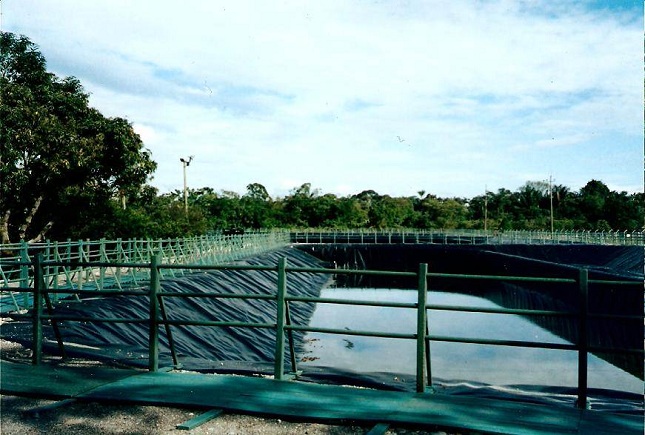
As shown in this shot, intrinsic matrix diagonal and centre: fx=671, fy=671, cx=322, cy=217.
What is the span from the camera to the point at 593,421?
5254 millimetres

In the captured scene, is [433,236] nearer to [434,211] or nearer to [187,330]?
[434,211]

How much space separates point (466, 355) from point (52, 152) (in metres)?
16.6

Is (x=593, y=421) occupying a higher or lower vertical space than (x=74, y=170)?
lower

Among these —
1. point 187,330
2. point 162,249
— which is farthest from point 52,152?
point 187,330

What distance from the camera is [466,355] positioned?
690 inches

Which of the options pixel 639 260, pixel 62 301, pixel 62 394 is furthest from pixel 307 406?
pixel 639 260

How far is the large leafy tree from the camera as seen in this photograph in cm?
2342

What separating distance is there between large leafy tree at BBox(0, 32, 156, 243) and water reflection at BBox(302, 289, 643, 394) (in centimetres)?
1031

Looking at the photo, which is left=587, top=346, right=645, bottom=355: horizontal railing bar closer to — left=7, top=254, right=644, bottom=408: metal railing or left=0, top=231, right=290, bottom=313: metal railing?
left=7, top=254, right=644, bottom=408: metal railing

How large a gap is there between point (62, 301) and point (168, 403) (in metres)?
9.05

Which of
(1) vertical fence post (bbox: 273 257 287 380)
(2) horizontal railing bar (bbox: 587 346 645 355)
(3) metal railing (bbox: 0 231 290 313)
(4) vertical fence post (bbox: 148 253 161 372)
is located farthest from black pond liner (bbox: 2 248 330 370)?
(2) horizontal railing bar (bbox: 587 346 645 355)

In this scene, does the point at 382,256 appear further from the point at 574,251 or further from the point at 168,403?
the point at 168,403

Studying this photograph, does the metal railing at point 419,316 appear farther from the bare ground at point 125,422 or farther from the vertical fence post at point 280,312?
the bare ground at point 125,422

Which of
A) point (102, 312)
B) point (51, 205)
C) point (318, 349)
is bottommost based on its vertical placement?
point (318, 349)
